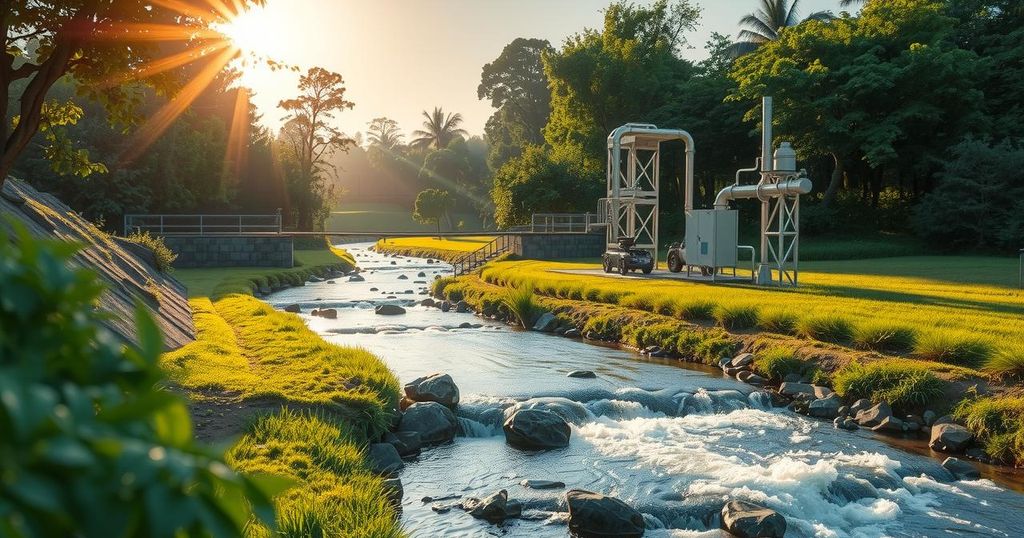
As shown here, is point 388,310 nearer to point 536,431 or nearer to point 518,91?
point 536,431

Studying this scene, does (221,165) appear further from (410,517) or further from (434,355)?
(410,517)

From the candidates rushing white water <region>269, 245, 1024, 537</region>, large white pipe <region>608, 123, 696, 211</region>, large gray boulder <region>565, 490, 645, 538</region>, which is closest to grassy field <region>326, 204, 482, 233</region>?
large white pipe <region>608, 123, 696, 211</region>

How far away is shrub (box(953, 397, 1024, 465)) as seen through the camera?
1047 cm

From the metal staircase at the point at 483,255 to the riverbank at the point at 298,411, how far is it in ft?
74.5

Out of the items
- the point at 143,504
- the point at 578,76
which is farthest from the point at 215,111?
the point at 143,504

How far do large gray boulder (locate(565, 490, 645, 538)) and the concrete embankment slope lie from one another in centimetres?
582

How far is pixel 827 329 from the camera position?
51.1 feet

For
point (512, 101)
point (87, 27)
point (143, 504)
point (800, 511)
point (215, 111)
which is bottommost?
point (800, 511)

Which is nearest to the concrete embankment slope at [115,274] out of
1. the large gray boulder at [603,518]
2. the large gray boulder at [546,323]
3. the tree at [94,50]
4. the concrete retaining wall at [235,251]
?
the tree at [94,50]

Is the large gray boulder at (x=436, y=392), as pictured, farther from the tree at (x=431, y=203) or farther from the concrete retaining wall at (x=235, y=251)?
the tree at (x=431, y=203)

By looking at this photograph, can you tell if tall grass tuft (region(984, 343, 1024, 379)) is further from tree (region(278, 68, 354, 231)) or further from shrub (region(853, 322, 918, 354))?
tree (region(278, 68, 354, 231))

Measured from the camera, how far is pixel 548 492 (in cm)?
927

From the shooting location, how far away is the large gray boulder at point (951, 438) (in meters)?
10.9

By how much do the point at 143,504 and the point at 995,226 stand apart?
4198 centimetres
